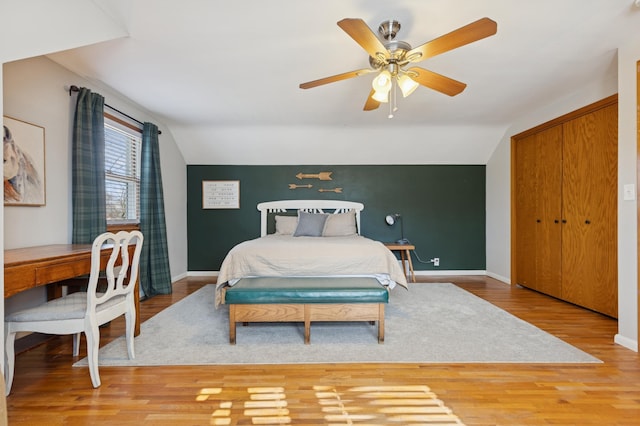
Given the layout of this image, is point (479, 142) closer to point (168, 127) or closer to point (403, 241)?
point (403, 241)

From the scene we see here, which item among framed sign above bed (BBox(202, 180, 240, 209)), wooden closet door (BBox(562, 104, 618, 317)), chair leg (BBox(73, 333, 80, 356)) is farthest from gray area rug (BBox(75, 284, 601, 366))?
framed sign above bed (BBox(202, 180, 240, 209))

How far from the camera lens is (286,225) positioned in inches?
184

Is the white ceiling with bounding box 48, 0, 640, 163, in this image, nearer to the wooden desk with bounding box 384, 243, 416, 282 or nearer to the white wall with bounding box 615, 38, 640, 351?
the white wall with bounding box 615, 38, 640, 351

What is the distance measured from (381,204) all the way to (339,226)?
49.2 inches

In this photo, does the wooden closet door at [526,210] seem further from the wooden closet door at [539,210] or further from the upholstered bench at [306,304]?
the upholstered bench at [306,304]

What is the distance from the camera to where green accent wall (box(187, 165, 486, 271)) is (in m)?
5.36

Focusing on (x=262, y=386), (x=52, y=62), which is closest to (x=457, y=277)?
(x=262, y=386)

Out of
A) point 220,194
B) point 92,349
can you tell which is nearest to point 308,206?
point 220,194

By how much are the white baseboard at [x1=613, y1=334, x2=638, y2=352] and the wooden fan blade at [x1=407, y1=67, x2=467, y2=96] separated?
2310 mm

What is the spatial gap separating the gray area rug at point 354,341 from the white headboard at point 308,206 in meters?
2.18

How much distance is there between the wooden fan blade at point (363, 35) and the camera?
1674mm

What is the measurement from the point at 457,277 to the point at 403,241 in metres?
1.09

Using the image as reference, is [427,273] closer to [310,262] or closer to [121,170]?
[310,262]

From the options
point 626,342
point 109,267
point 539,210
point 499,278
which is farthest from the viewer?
point 499,278
